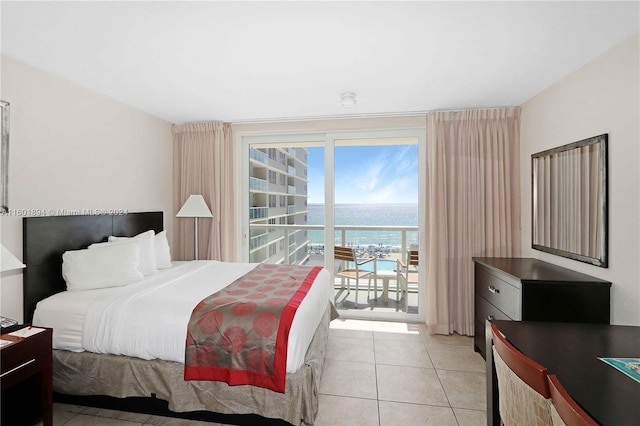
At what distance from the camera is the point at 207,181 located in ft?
13.0

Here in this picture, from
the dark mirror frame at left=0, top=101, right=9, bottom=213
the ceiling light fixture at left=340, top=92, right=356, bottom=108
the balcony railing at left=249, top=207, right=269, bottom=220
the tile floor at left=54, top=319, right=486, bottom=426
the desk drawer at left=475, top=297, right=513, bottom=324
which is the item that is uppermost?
the ceiling light fixture at left=340, top=92, right=356, bottom=108

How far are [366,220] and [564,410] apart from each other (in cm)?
319

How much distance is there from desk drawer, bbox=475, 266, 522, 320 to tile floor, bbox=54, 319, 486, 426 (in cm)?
62

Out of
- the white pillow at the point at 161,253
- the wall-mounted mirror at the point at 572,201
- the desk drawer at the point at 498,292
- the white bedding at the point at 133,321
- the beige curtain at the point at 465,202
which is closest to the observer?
the white bedding at the point at 133,321

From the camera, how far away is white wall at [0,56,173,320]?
2.22m

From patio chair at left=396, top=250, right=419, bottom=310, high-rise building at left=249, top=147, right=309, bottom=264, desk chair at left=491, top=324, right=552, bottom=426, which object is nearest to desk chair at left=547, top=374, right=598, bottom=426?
desk chair at left=491, top=324, right=552, bottom=426

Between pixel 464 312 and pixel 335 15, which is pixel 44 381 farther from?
pixel 464 312

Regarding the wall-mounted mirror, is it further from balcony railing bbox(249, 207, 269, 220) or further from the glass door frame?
balcony railing bbox(249, 207, 269, 220)

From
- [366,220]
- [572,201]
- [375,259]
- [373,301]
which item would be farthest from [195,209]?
[572,201]

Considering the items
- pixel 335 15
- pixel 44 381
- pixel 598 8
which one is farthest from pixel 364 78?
pixel 44 381

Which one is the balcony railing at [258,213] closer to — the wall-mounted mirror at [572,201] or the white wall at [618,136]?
the wall-mounted mirror at [572,201]

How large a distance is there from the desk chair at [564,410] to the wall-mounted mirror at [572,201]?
1867 mm

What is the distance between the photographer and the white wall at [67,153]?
222 cm

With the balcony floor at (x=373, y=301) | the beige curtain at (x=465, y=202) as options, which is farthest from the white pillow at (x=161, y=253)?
the beige curtain at (x=465, y=202)
